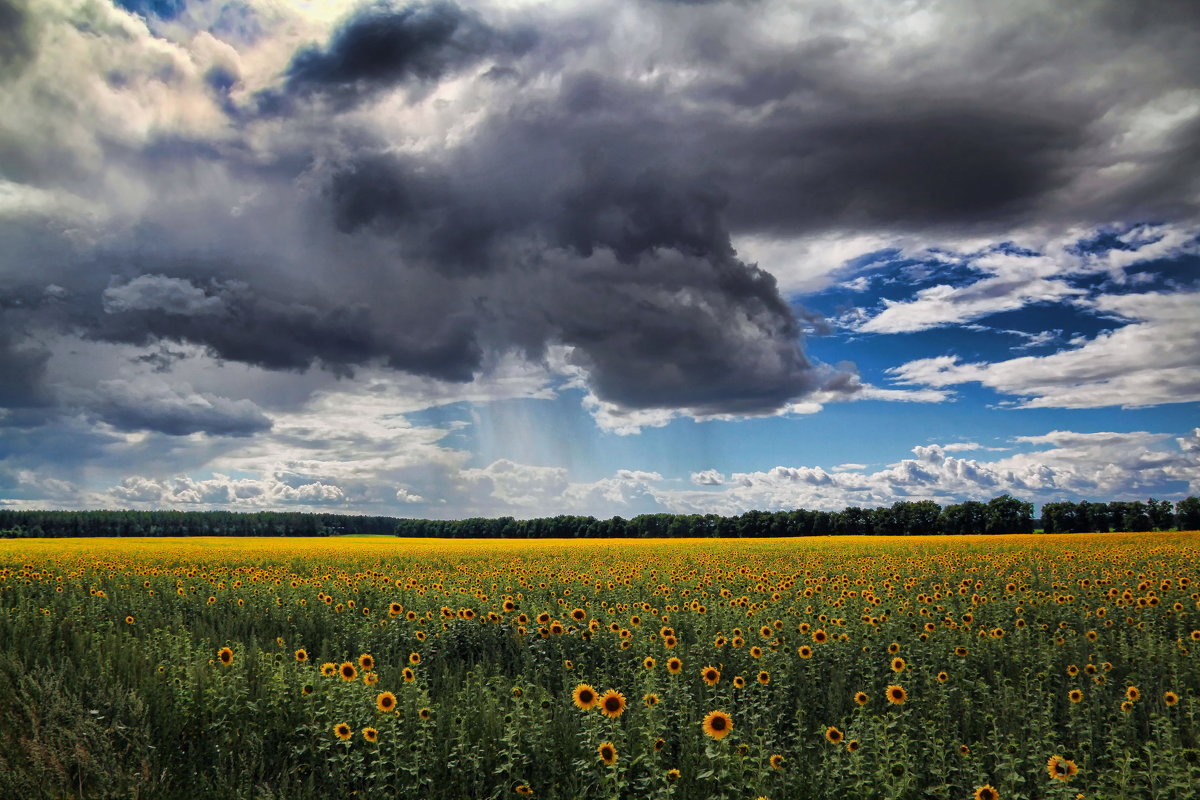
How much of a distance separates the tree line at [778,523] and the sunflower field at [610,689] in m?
69.0

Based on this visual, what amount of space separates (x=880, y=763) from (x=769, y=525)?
8725 cm

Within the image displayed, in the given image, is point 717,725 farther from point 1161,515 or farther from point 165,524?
point 165,524

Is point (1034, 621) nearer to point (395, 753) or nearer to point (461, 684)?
point (461, 684)

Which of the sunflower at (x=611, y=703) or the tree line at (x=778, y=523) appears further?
the tree line at (x=778, y=523)

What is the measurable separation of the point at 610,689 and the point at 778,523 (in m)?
87.2

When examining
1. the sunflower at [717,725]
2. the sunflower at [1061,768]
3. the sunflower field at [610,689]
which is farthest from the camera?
the sunflower field at [610,689]

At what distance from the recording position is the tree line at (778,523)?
268 ft

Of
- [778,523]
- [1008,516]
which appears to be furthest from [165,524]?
[1008,516]

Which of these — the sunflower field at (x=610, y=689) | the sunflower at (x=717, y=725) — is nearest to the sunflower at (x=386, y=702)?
the sunflower field at (x=610, y=689)

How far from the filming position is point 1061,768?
5.98 meters

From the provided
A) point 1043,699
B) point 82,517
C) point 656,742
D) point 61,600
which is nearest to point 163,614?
point 61,600

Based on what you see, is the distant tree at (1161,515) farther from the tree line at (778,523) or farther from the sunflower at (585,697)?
the sunflower at (585,697)

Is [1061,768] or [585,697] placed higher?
[585,697]

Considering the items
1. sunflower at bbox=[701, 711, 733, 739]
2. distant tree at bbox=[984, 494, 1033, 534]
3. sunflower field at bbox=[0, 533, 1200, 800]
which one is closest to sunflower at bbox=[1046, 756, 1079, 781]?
sunflower field at bbox=[0, 533, 1200, 800]
